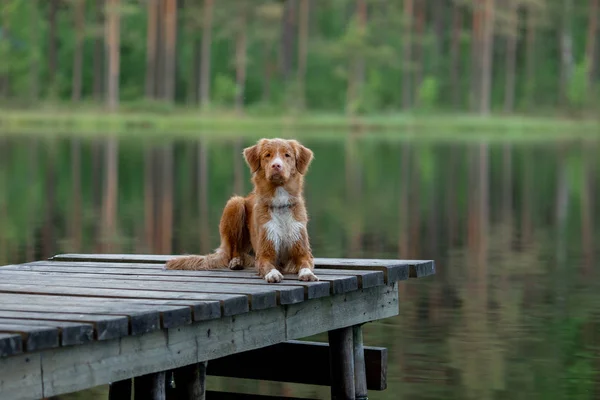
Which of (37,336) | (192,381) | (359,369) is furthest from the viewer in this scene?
(359,369)

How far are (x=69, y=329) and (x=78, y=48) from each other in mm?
65936

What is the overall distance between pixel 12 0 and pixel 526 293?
203ft

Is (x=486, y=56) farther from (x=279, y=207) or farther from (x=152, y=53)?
(x=279, y=207)

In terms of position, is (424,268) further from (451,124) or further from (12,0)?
(12,0)

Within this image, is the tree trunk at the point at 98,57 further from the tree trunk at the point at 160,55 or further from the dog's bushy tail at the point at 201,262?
the dog's bushy tail at the point at 201,262

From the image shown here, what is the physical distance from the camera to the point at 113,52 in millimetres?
66625

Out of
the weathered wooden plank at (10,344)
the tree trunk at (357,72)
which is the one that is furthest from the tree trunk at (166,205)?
the tree trunk at (357,72)

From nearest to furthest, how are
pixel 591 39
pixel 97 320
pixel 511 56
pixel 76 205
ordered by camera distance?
pixel 97 320 < pixel 76 205 < pixel 511 56 < pixel 591 39

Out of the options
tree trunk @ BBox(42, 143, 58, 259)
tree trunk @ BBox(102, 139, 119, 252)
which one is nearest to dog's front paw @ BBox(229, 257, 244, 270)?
tree trunk @ BBox(42, 143, 58, 259)

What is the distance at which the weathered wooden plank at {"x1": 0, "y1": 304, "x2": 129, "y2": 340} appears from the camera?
5867mm

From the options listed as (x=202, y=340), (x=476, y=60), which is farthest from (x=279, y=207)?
(x=476, y=60)

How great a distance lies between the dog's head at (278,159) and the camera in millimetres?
7668

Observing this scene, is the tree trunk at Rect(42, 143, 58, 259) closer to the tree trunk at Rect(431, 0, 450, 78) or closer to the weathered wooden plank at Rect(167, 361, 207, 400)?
the weathered wooden plank at Rect(167, 361, 207, 400)

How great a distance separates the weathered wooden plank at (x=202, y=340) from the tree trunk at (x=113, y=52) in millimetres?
58048
